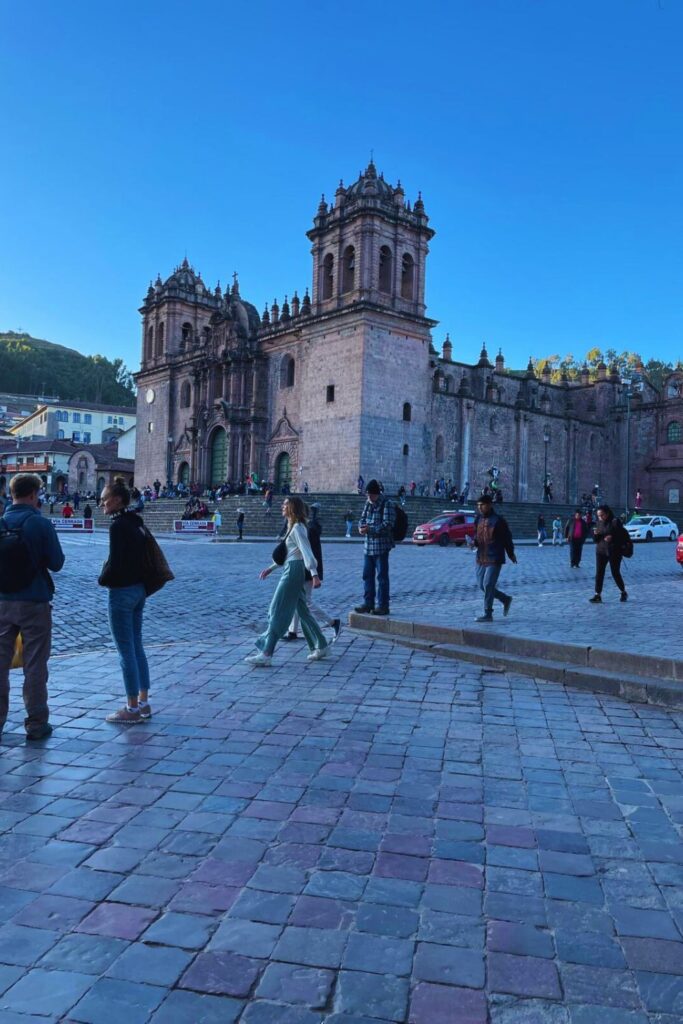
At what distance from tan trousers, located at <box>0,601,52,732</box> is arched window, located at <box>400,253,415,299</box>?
37755mm

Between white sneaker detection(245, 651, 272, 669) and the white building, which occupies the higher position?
the white building

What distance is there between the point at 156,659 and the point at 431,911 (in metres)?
4.75

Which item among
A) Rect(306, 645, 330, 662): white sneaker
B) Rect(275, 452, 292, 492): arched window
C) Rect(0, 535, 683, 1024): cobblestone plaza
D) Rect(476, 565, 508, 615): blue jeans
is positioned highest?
Rect(275, 452, 292, 492): arched window

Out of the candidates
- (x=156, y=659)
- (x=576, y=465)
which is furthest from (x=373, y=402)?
(x=156, y=659)

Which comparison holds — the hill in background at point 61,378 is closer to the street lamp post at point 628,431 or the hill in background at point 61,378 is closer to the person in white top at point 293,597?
the street lamp post at point 628,431

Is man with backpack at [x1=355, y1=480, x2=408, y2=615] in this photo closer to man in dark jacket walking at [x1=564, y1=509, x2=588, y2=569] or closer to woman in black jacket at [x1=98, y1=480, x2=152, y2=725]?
woman in black jacket at [x1=98, y1=480, x2=152, y2=725]

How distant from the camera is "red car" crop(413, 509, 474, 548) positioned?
27.1 m

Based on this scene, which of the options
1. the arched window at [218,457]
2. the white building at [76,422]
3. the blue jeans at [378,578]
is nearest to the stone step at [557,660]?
the blue jeans at [378,578]

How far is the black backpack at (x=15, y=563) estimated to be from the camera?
4.43 metres

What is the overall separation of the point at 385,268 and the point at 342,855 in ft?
128

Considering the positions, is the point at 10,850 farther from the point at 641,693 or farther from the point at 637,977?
the point at 641,693

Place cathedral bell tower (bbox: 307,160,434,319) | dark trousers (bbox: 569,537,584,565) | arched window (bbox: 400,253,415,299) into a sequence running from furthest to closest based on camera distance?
arched window (bbox: 400,253,415,299), cathedral bell tower (bbox: 307,160,434,319), dark trousers (bbox: 569,537,584,565)

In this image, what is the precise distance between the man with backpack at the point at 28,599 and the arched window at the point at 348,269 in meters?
36.7

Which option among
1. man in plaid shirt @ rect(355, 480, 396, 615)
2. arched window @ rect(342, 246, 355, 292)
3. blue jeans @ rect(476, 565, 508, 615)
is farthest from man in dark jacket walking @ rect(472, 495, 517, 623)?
→ arched window @ rect(342, 246, 355, 292)
